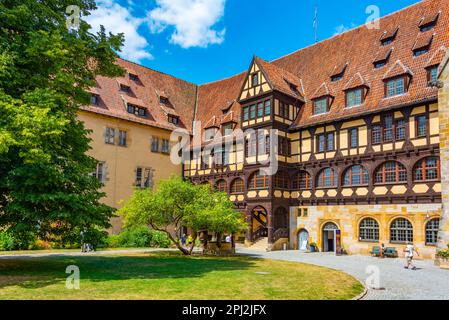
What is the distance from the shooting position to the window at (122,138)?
121 ft

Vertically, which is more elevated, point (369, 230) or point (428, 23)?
point (428, 23)

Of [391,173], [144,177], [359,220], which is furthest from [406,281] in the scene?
[144,177]

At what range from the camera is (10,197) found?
595 inches

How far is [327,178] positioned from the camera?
31.1m

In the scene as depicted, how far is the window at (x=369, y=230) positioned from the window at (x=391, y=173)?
277 centimetres

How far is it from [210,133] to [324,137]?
12103 millimetres

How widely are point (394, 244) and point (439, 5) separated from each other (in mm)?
17163

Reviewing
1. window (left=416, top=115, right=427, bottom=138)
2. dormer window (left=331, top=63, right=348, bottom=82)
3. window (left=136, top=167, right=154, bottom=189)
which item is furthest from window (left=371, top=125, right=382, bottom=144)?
window (left=136, top=167, right=154, bottom=189)

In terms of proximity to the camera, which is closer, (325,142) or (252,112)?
(325,142)

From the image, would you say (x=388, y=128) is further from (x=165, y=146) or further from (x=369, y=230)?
(x=165, y=146)

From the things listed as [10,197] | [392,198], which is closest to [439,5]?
[392,198]

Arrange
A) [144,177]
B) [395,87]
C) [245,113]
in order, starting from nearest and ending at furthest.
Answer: [395,87], [245,113], [144,177]

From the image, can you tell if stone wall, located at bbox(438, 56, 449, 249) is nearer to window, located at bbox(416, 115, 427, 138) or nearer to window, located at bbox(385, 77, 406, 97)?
window, located at bbox(416, 115, 427, 138)

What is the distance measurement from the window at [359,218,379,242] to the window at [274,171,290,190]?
6755mm
